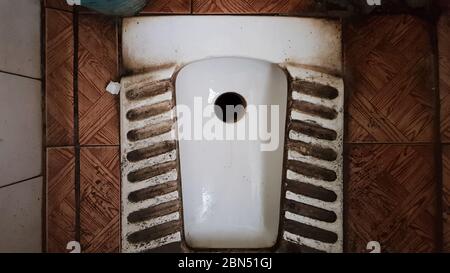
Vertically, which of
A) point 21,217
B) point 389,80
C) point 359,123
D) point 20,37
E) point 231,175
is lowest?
point 21,217

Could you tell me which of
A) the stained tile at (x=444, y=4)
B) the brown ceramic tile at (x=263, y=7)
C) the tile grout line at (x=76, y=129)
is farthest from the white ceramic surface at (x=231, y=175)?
the stained tile at (x=444, y=4)

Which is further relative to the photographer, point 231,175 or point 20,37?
point 231,175

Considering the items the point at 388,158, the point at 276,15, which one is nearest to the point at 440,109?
the point at 388,158

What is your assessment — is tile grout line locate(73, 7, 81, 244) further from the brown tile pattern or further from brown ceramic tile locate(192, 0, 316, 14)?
brown ceramic tile locate(192, 0, 316, 14)

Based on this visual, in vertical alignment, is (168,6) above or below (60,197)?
above

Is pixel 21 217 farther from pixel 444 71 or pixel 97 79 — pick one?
pixel 444 71

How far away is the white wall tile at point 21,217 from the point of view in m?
0.87

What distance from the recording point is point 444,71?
993 mm

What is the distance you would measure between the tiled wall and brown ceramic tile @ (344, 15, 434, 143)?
2.95 feet

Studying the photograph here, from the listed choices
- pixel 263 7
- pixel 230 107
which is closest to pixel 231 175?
pixel 230 107

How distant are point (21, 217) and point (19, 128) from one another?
0.79 ft

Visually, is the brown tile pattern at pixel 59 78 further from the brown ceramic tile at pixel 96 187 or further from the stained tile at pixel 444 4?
the stained tile at pixel 444 4

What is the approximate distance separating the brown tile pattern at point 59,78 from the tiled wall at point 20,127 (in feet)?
0.09

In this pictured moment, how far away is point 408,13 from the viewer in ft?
3.27
